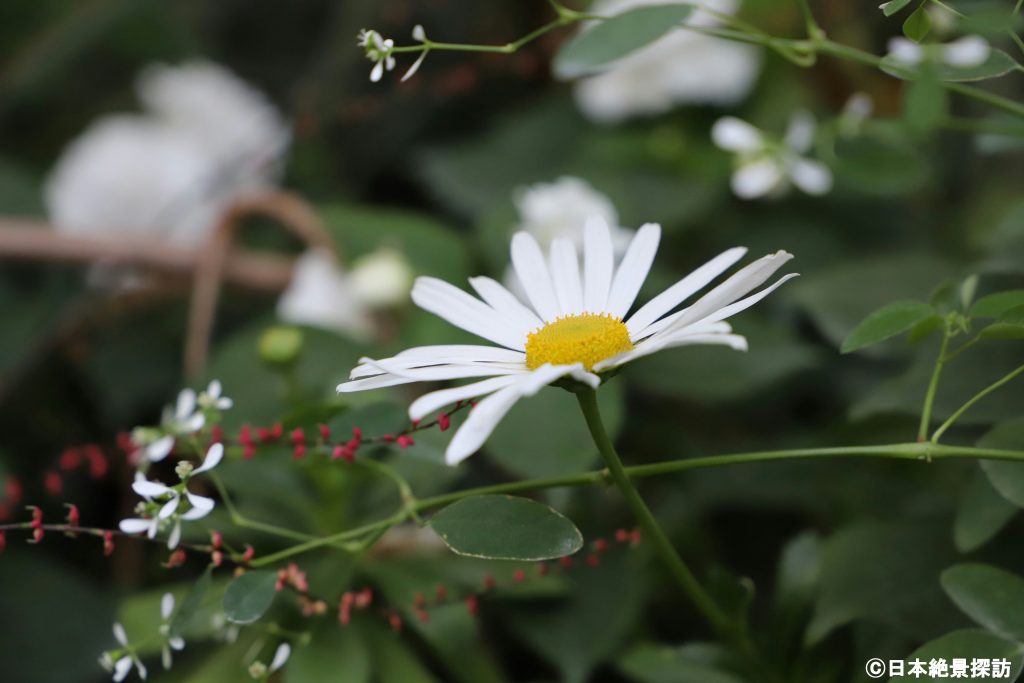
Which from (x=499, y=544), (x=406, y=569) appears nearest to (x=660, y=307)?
(x=499, y=544)

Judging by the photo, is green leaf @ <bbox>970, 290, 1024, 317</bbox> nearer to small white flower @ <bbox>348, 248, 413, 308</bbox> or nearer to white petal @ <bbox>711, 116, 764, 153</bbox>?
white petal @ <bbox>711, 116, 764, 153</bbox>

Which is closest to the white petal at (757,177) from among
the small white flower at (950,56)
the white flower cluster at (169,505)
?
the small white flower at (950,56)

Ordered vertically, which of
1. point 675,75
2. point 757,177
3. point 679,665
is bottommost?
point 679,665

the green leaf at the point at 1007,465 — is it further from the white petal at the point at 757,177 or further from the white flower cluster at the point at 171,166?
the white flower cluster at the point at 171,166

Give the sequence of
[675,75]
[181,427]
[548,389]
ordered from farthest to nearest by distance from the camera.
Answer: [675,75], [548,389], [181,427]

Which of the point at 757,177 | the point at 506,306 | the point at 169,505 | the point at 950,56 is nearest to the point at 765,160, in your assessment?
the point at 757,177

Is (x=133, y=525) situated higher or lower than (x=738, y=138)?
lower

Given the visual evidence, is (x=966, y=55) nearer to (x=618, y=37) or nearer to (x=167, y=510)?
(x=618, y=37)
